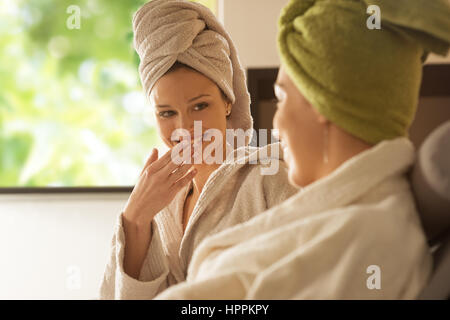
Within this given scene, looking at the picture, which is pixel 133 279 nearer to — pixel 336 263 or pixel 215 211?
pixel 215 211

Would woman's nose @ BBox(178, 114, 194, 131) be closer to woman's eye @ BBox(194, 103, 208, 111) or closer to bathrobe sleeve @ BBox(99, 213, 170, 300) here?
woman's eye @ BBox(194, 103, 208, 111)

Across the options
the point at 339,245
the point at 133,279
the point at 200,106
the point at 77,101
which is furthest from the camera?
the point at 77,101

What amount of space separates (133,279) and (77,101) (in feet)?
5.86

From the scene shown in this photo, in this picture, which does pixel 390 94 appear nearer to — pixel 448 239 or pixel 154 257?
pixel 448 239

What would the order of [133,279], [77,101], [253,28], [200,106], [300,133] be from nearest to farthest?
[300,133] < [133,279] < [200,106] < [253,28] < [77,101]

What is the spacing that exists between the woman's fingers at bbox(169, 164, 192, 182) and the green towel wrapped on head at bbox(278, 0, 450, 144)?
371 mm

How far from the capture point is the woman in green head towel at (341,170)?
1.71 ft

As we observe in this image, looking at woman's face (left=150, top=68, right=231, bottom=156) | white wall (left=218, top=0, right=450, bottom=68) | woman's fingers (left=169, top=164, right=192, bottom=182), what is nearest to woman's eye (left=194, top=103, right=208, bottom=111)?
woman's face (left=150, top=68, right=231, bottom=156)

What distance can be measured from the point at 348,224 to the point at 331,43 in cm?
20

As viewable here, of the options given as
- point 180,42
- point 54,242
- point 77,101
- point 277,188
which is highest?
point 180,42

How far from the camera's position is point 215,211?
95 centimetres

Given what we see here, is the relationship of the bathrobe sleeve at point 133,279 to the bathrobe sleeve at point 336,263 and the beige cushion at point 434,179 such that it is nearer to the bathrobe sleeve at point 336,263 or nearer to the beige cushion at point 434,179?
the bathrobe sleeve at point 336,263

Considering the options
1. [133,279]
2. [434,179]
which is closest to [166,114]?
[133,279]

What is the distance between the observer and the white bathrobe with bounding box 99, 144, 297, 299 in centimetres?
91
